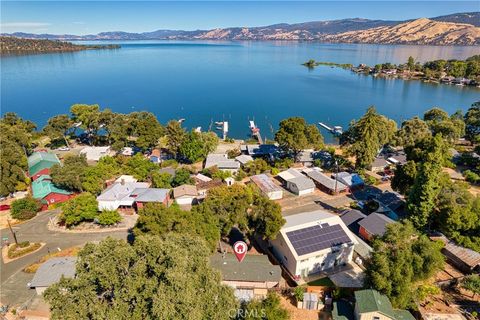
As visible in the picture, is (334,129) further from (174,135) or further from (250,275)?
(250,275)

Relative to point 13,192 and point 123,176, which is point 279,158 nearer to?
point 123,176

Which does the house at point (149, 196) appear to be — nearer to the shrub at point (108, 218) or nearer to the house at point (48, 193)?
the shrub at point (108, 218)

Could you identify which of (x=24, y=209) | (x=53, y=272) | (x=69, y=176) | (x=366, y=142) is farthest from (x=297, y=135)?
(x=24, y=209)

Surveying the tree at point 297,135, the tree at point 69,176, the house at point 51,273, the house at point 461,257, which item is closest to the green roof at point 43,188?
the tree at point 69,176

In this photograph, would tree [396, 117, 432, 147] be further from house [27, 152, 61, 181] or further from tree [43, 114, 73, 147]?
tree [43, 114, 73, 147]

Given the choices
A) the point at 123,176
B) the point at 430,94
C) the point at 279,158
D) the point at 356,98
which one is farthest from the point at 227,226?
the point at 430,94

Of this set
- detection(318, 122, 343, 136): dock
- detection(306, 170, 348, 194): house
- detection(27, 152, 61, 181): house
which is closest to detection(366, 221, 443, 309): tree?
detection(306, 170, 348, 194): house
